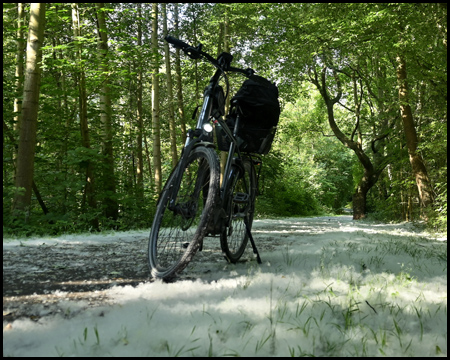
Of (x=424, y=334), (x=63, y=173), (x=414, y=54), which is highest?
(x=414, y=54)

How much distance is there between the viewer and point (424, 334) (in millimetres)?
1465

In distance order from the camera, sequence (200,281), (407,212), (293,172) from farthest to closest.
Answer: (293,172)
(407,212)
(200,281)

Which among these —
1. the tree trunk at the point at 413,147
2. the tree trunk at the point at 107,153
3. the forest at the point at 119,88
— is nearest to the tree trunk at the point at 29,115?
the forest at the point at 119,88

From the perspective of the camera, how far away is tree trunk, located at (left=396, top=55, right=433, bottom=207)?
8.01 meters

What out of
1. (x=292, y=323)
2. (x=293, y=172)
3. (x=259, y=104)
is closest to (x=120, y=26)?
(x=259, y=104)

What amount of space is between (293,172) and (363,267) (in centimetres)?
2784

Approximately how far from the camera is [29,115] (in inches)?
218

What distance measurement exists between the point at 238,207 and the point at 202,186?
1.56 ft

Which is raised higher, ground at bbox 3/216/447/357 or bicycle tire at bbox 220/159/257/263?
bicycle tire at bbox 220/159/257/263

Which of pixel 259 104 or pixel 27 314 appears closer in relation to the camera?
pixel 27 314

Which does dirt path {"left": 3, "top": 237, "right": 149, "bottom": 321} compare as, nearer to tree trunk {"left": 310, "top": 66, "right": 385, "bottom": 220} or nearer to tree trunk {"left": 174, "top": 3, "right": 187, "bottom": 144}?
tree trunk {"left": 174, "top": 3, "right": 187, "bottom": 144}

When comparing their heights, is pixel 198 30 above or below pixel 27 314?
above

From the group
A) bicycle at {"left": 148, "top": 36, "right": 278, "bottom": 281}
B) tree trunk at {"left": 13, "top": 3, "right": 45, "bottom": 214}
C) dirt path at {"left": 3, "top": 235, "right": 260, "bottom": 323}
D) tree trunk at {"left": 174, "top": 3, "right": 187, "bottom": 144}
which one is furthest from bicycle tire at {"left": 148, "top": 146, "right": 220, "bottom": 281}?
tree trunk at {"left": 174, "top": 3, "right": 187, "bottom": 144}

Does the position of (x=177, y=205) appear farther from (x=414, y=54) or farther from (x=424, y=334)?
(x=414, y=54)
